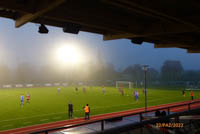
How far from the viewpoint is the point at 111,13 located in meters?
4.81

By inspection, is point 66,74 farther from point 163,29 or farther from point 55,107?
point 163,29

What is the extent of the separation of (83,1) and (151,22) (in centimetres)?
271

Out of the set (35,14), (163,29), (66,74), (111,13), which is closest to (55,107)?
(163,29)

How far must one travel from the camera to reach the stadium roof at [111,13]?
3555 millimetres

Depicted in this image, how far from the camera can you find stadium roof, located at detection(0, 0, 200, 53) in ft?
11.7

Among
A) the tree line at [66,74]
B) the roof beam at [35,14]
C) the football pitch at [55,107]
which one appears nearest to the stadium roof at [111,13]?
the roof beam at [35,14]

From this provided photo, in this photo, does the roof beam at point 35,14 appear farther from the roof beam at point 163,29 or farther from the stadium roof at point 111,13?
the roof beam at point 163,29

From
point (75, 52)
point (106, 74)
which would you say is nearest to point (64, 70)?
point (75, 52)

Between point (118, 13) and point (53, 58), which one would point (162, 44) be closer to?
point (118, 13)

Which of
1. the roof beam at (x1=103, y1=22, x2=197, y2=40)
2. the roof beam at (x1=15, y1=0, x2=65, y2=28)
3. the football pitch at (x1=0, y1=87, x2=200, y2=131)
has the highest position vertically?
the roof beam at (x1=103, y1=22, x2=197, y2=40)

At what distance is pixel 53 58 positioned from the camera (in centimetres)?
13800

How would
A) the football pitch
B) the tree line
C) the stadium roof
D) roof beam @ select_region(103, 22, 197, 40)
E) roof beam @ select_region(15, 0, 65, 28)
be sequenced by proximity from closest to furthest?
roof beam @ select_region(15, 0, 65, 28) → the stadium roof → roof beam @ select_region(103, 22, 197, 40) → the football pitch → the tree line

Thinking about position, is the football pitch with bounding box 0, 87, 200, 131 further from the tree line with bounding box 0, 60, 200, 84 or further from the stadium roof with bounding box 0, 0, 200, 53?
the tree line with bounding box 0, 60, 200, 84

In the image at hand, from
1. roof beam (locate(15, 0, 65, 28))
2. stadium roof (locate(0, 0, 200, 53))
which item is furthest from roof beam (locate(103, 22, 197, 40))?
roof beam (locate(15, 0, 65, 28))
